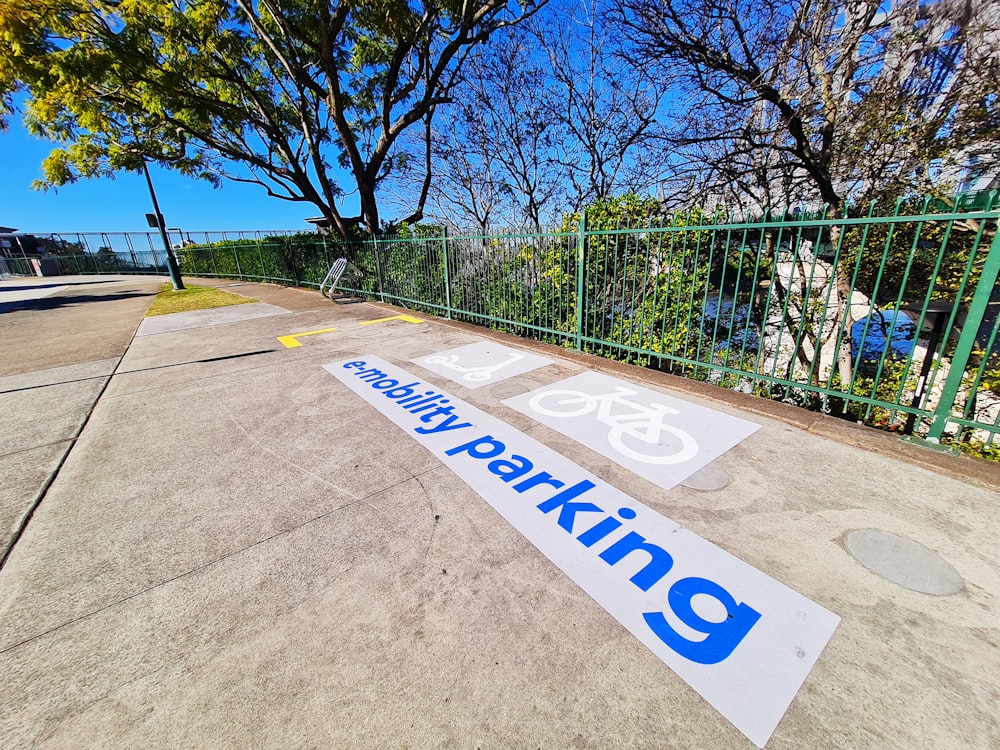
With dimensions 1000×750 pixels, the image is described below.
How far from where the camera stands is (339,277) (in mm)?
10977

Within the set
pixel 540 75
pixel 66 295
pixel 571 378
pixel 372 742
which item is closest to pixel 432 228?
pixel 571 378

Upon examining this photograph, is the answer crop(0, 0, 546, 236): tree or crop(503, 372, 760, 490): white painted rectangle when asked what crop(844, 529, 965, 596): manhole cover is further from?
crop(0, 0, 546, 236): tree

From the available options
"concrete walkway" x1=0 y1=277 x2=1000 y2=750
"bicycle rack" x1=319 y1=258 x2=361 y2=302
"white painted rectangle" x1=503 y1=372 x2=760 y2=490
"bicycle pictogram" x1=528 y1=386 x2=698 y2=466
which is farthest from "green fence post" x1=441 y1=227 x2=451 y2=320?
"concrete walkway" x1=0 y1=277 x2=1000 y2=750

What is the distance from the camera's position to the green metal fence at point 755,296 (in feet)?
10.7

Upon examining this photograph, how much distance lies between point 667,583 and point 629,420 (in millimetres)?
1764

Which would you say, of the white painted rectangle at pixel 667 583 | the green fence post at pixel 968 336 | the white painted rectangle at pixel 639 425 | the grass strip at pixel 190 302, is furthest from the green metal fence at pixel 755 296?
the grass strip at pixel 190 302

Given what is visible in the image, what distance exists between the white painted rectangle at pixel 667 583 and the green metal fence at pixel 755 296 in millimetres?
2014

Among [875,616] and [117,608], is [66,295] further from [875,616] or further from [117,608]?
[875,616]

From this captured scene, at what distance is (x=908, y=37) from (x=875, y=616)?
→ 778cm

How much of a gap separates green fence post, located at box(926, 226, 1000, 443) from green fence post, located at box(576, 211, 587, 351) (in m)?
3.47

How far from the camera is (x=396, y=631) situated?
1.66 meters

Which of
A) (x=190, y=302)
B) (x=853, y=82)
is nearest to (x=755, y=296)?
(x=853, y=82)

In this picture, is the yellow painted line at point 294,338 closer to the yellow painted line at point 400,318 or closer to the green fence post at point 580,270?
the yellow painted line at point 400,318

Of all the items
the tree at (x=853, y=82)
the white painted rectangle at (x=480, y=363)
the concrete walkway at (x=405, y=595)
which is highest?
the tree at (x=853, y=82)
